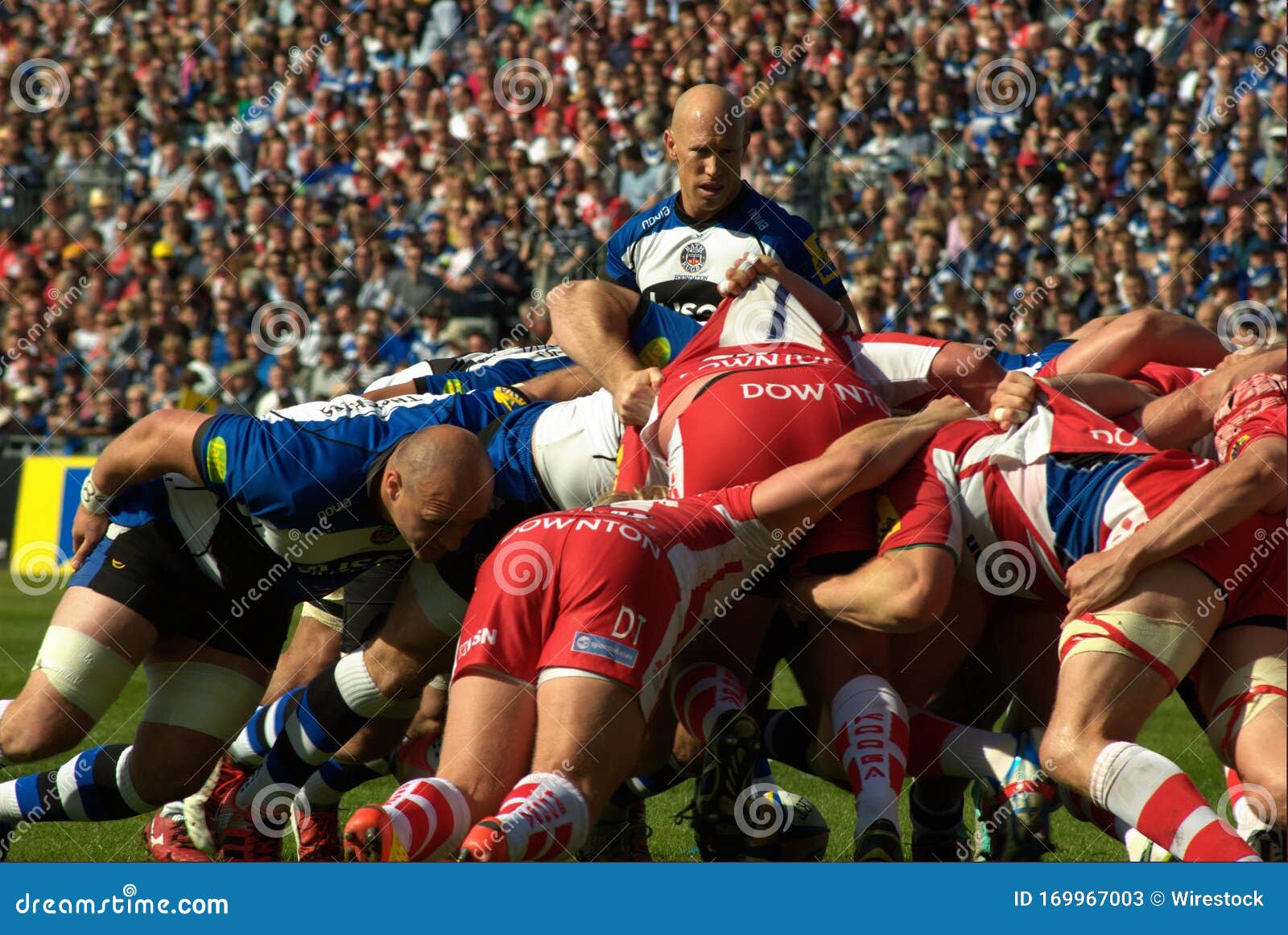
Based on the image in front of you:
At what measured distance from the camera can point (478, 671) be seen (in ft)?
13.8

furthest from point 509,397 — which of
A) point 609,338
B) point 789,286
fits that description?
point 789,286

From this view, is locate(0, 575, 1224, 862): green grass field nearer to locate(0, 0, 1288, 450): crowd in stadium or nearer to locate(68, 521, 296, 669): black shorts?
locate(68, 521, 296, 669): black shorts

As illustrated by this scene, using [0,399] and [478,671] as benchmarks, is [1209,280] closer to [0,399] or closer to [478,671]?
[478,671]

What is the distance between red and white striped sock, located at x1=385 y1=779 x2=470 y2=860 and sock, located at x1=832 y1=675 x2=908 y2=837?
3.81 feet

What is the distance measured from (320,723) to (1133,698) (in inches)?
103

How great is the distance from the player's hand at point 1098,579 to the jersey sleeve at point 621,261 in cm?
250

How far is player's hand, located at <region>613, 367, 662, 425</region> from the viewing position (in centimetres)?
516

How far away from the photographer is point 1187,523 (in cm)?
429

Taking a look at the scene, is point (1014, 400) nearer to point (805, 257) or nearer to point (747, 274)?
point (747, 274)

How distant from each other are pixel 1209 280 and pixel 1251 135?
5.54ft

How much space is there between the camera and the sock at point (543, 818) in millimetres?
3764

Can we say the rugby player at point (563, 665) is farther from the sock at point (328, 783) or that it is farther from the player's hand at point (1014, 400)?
the sock at point (328, 783)

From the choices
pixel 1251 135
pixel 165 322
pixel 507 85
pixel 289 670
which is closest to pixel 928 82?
pixel 1251 135

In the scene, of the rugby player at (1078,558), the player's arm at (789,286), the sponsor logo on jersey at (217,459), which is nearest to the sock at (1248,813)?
the rugby player at (1078,558)
